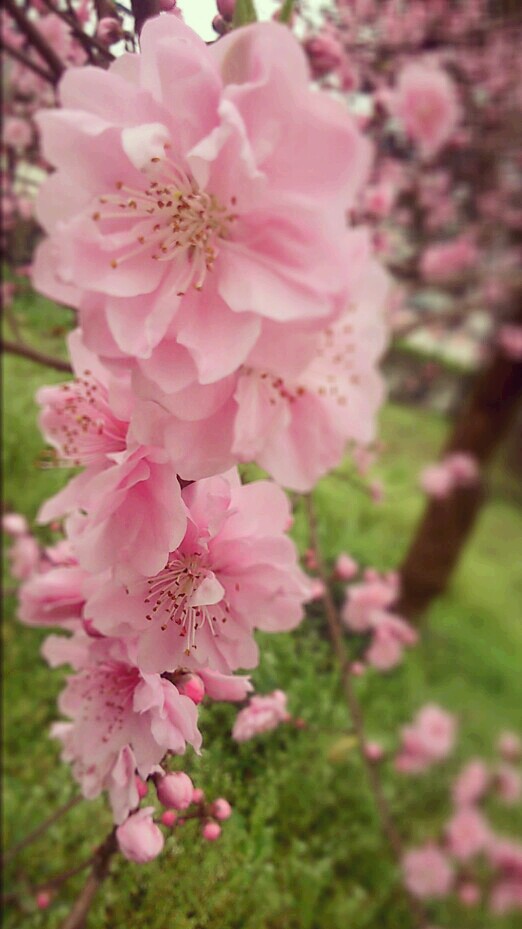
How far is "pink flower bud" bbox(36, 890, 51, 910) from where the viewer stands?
2.71 ft

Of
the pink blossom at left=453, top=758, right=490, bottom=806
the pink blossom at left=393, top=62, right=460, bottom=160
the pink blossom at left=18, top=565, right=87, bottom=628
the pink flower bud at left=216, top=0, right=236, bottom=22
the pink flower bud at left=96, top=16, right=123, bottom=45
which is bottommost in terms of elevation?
the pink blossom at left=453, top=758, right=490, bottom=806

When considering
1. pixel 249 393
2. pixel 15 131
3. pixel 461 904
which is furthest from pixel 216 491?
pixel 461 904

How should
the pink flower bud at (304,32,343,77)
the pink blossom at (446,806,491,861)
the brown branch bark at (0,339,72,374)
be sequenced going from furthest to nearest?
the pink blossom at (446,806,491,861) < the brown branch bark at (0,339,72,374) < the pink flower bud at (304,32,343,77)

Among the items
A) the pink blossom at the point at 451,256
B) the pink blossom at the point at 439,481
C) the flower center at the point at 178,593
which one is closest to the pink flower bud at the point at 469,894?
the pink blossom at the point at 439,481

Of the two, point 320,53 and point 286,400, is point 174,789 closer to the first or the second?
point 286,400

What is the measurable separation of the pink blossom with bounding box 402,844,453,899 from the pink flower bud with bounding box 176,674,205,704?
0.99 m

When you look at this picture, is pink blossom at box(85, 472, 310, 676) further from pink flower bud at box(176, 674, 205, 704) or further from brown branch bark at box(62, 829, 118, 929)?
brown branch bark at box(62, 829, 118, 929)

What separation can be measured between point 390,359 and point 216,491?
7.13ft

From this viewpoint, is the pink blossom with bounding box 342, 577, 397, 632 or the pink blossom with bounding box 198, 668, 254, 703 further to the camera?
the pink blossom with bounding box 342, 577, 397, 632

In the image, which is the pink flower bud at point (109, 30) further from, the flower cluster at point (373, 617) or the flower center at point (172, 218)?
the flower cluster at point (373, 617)

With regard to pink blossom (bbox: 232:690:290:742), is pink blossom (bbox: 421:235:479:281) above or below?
above

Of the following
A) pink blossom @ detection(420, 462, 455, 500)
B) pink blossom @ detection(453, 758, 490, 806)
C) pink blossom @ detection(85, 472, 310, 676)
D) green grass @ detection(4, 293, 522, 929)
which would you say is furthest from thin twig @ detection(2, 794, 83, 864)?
pink blossom @ detection(420, 462, 455, 500)

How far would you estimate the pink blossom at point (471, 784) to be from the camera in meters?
1.51

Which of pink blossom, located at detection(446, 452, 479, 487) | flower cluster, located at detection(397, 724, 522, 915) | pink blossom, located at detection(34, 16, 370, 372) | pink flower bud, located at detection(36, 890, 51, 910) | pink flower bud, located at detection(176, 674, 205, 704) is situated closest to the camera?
pink blossom, located at detection(34, 16, 370, 372)
